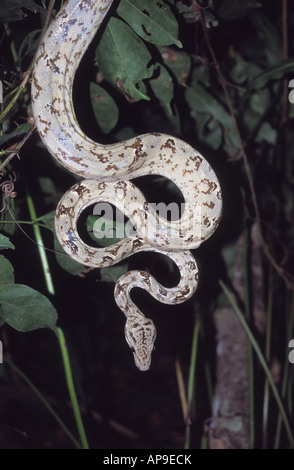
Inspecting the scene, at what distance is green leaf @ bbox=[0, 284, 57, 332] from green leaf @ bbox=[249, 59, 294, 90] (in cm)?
174

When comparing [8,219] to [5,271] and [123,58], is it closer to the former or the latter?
[5,271]

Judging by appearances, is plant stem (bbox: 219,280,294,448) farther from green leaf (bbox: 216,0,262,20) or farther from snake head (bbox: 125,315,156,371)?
green leaf (bbox: 216,0,262,20)

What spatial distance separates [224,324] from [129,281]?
1132 millimetres

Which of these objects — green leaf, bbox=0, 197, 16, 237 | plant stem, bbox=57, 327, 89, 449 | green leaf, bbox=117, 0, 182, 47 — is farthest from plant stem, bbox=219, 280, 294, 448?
green leaf, bbox=117, 0, 182, 47

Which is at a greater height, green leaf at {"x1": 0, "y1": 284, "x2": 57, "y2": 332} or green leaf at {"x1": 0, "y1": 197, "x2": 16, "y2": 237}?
green leaf at {"x1": 0, "y1": 197, "x2": 16, "y2": 237}

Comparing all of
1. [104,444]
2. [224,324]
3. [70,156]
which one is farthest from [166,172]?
[104,444]

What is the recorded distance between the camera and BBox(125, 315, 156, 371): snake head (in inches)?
76.2

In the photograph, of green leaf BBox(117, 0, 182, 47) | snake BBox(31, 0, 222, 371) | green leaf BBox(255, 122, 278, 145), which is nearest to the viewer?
snake BBox(31, 0, 222, 371)

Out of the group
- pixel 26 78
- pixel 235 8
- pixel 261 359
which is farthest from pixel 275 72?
pixel 261 359

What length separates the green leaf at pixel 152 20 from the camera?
1.52 meters

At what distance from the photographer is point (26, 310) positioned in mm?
1504

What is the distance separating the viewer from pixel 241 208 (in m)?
2.56

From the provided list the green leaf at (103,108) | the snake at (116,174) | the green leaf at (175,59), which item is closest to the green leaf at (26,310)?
the snake at (116,174)

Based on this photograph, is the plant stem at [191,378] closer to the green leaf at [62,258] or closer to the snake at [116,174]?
the snake at [116,174]
